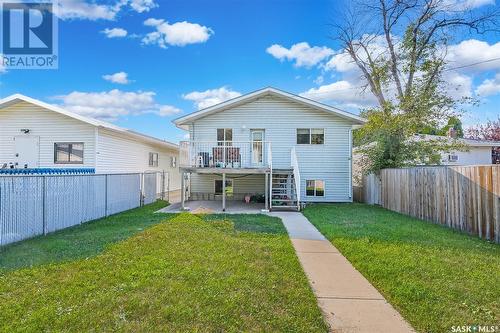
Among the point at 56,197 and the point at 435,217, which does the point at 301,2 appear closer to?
the point at 435,217

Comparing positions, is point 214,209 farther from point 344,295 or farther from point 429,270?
point 344,295

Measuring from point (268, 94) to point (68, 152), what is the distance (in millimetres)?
9603

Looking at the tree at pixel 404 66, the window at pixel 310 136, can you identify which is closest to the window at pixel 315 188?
the window at pixel 310 136

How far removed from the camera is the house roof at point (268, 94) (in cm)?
1569

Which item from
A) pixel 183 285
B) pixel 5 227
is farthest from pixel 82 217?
pixel 183 285

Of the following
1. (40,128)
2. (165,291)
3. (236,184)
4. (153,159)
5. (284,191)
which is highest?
(40,128)

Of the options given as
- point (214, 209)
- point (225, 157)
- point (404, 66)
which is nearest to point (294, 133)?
point (225, 157)

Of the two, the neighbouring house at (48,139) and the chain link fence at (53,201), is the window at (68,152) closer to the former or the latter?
the neighbouring house at (48,139)

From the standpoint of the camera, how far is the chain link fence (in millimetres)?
6781

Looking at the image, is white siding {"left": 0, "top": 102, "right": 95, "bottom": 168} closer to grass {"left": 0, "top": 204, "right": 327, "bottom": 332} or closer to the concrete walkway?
grass {"left": 0, "top": 204, "right": 327, "bottom": 332}

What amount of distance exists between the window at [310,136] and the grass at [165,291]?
1036 centimetres

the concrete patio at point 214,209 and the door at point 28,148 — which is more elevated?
the door at point 28,148

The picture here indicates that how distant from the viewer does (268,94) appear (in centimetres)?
1616

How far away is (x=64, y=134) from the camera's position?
14773 mm
